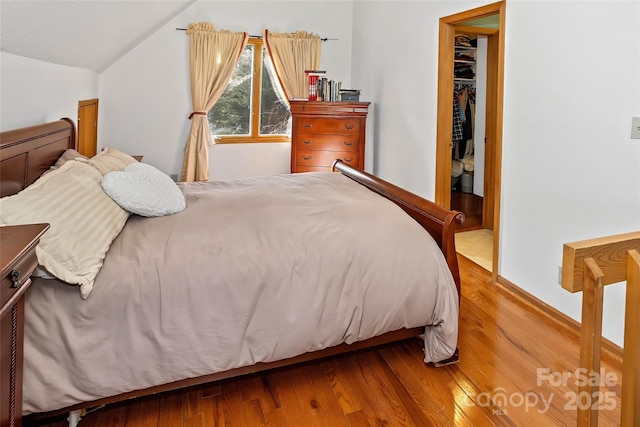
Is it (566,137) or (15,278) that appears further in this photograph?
(566,137)

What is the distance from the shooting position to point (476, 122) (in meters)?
5.21

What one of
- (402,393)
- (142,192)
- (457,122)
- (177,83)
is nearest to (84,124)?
(177,83)

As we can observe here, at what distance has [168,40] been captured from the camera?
491 cm

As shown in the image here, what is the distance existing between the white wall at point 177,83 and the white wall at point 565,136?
2.07 metres

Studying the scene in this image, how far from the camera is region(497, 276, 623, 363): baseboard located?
224cm

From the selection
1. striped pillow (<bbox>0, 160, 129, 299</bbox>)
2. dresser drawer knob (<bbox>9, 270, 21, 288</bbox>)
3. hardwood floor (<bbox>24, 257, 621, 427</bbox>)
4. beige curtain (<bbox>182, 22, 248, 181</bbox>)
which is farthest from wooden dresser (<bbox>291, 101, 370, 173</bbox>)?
dresser drawer knob (<bbox>9, 270, 21, 288</bbox>)

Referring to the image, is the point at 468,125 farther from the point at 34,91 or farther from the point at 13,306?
the point at 13,306

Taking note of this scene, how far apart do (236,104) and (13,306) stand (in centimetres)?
452

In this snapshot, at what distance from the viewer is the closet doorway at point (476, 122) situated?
3.12 m

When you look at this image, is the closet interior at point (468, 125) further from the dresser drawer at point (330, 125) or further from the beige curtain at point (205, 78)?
the beige curtain at point (205, 78)

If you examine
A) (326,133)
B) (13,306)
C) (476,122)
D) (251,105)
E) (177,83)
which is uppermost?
(177,83)

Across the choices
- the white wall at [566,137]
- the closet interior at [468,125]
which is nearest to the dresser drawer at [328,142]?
the closet interior at [468,125]

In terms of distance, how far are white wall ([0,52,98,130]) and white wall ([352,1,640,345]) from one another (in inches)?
114

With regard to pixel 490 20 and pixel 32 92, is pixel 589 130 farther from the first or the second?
pixel 32 92
